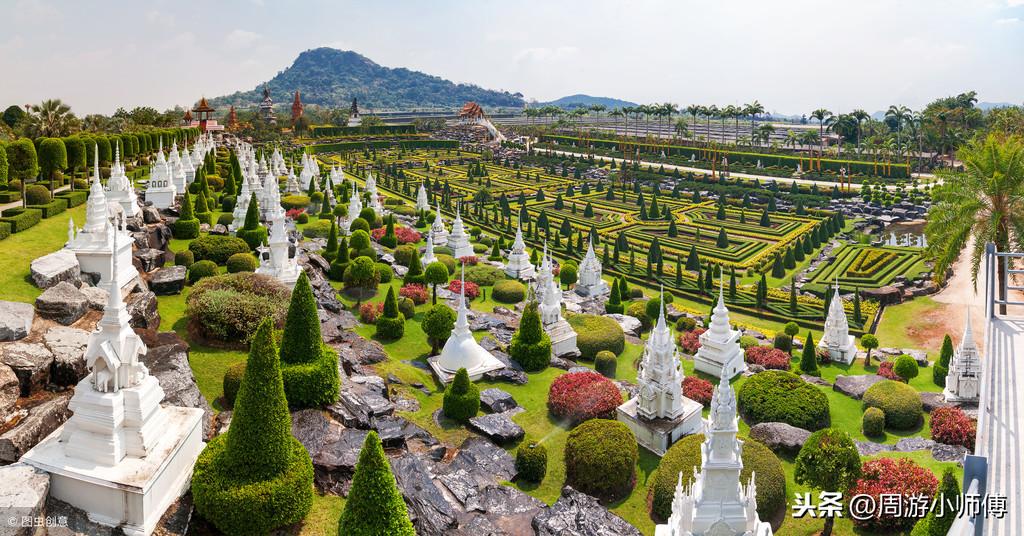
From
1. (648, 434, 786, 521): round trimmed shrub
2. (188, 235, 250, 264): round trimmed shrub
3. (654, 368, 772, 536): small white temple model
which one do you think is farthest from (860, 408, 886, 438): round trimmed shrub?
(188, 235, 250, 264): round trimmed shrub

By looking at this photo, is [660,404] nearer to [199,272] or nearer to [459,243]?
[199,272]

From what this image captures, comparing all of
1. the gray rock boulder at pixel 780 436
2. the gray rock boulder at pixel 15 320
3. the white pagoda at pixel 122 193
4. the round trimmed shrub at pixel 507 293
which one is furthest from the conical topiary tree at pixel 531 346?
the white pagoda at pixel 122 193

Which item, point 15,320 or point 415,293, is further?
point 415,293

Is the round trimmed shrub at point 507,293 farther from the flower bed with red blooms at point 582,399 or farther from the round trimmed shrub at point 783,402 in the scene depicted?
the round trimmed shrub at point 783,402

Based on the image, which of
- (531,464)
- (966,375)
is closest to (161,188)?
(531,464)

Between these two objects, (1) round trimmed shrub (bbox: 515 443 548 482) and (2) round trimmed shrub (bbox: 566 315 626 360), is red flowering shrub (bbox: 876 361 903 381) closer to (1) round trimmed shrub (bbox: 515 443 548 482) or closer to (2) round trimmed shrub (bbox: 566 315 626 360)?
(2) round trimmed shrub (bbox: 566 315 626 360)

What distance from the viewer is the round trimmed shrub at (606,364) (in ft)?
118

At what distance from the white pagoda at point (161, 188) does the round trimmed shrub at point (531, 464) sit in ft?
109

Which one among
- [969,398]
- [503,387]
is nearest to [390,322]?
[503,387]

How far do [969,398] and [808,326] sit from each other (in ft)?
49.7

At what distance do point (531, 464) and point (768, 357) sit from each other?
20.4 m

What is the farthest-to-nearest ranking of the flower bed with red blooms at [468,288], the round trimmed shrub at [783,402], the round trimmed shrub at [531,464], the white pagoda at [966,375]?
the flower bed with red blooms at [468,288] → the white pagoda at [966,375] → the round trimmed shrub at [783,402] → the round trimmed shrub at [531,464]

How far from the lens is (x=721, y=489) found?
54.4 ft

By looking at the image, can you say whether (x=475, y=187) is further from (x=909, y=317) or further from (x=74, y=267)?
(x=74, y=267)
